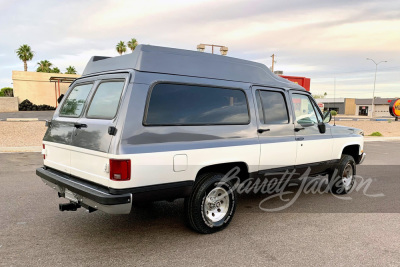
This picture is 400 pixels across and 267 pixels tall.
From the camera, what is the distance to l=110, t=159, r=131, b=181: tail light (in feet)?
11.4

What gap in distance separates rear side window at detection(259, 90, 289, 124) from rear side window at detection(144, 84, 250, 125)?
384 mm

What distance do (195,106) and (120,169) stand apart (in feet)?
4.29

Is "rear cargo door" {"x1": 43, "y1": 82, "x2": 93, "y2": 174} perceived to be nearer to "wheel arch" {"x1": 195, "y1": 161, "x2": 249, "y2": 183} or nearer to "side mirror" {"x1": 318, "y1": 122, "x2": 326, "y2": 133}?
"wheel arch" {"x1": 195, "y1": 161, "x2": 249, "y2": 183}

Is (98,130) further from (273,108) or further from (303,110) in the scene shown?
(303,110)

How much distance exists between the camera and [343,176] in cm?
654

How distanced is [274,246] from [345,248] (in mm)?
862

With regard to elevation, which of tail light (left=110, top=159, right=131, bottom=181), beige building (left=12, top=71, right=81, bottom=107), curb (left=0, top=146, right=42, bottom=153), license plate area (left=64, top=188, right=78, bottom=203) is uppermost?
beige building (left=12, top=71, right=81, bottom=107)

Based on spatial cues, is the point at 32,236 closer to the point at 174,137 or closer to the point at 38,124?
the point at 174,137

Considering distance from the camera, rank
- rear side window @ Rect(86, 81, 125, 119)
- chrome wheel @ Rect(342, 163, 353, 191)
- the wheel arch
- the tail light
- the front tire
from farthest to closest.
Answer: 1. chrome wheel @ Rect(342, 163, 353, 191)
2. the wheel arch
3. the front tire
4. rear side window @ Rect(86, 81, 125, 119)
5. the tail light

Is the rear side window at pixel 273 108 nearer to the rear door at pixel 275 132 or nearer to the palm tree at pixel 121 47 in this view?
the rear door at pixel 275 132

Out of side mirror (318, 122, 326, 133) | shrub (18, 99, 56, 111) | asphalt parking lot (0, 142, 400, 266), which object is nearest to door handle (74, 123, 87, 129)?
asphalt parking lot (0, 142, 400, 266)

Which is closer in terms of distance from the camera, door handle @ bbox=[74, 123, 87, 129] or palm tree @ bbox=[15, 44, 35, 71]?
door handle @ bbox=[74, 123, 87, 129]

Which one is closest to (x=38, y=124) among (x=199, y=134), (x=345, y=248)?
(x=199, y=134)

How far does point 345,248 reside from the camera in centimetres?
397
